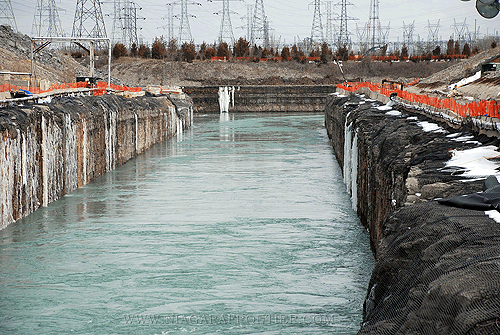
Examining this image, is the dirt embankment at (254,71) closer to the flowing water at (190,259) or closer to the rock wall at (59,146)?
the rock wall at (59,146)

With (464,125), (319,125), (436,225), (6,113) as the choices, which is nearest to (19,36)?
(319,125)

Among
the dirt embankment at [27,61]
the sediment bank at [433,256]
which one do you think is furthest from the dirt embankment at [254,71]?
the sediment bank at [433,256]

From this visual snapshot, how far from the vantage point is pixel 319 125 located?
56406 mm

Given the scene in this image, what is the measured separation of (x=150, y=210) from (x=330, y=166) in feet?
40.5

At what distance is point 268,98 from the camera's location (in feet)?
248

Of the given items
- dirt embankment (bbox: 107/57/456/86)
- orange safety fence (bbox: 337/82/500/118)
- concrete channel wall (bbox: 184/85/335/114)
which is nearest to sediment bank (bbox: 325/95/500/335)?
orange safety fence (bbox: 337/82/500/118)

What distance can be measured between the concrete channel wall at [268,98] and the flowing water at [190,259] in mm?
49811

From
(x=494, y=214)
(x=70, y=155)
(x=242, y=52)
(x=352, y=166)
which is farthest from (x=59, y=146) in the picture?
(x=242, y=52)

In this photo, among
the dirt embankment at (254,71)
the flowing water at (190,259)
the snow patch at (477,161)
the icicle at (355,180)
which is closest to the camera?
the snow patch at (477,161)

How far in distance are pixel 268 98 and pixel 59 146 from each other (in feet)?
182

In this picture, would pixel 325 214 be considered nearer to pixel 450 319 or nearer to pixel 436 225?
pixel 436 225

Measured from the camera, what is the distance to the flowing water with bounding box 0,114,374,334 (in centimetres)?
1076

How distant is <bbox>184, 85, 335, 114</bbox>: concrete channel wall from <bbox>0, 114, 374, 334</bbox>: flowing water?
49.8 m

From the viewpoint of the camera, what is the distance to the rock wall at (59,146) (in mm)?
17234
